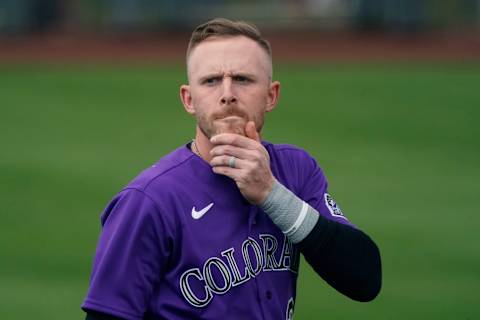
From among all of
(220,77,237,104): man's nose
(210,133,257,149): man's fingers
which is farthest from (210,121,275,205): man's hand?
(220,77,237,104): man's nose

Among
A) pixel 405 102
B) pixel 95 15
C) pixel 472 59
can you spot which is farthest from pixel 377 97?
A: pixel 95 15

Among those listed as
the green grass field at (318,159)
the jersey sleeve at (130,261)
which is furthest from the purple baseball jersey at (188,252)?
the green grass field at (318,159)

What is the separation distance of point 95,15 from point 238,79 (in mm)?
22334

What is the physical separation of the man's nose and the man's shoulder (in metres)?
0.27

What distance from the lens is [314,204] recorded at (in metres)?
3.55

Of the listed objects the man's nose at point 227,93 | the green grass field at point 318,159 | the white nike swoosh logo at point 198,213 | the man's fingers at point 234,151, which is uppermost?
the man's nose at point 227,93

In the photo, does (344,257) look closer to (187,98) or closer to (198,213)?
(198,213)

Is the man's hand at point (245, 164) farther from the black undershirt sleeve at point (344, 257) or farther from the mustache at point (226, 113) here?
the black undershirt sleeve at point (344, 257)

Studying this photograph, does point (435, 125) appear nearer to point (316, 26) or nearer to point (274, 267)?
point (316, 26)

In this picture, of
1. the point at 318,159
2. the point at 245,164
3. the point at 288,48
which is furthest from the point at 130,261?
the point at 288,48

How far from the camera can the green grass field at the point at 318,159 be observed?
311 inches

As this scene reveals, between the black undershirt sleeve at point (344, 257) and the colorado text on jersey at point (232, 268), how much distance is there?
0.35 feet

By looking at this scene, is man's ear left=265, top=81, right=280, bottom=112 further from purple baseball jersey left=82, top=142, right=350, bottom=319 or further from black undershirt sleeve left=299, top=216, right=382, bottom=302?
black undershirt sleeve left=299, top=216, right=382, bottom=302

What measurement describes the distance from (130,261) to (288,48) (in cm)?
2031
